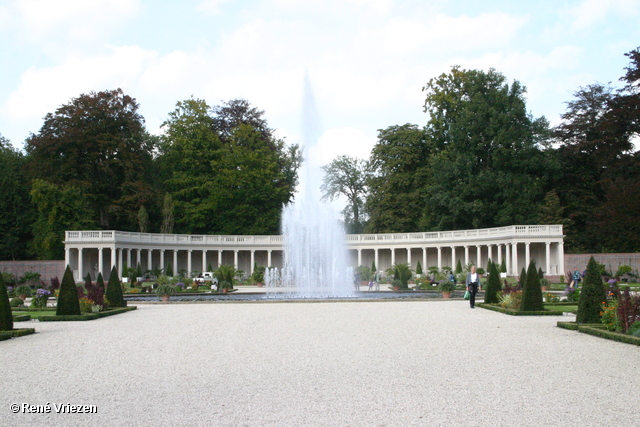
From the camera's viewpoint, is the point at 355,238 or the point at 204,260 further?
the point at 355,238

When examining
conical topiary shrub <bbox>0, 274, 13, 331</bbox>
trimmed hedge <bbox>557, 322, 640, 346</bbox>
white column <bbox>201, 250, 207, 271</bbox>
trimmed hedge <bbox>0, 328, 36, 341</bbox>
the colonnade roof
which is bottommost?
trimmed hedge <bbox>0, 328, 36, 341</bbox>

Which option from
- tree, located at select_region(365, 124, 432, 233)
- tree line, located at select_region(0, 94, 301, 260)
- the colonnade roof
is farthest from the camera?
tree, located at select_region(365, 124, 432, 233)

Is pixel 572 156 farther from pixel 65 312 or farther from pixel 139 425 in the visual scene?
pixel 139 425

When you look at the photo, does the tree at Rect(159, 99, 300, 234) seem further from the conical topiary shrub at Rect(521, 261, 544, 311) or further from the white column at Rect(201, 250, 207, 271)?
the conical topiary shrub at Rect(521, 261, 544, 311)

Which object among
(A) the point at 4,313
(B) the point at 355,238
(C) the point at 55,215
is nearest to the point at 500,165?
(B) the point at 355,238

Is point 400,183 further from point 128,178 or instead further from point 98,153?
point 98,153

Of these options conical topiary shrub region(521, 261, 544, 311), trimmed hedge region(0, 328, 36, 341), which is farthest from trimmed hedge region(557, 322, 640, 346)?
trimmed hedge region(0, 328, 36, 341)

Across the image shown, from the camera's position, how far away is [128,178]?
64750 mm

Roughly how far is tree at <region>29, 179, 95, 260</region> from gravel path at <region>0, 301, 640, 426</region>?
135ft

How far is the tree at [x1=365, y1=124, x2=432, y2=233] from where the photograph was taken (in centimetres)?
6875

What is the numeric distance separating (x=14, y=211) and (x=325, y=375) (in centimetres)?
6021

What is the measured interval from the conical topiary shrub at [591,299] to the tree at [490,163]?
43.2 m

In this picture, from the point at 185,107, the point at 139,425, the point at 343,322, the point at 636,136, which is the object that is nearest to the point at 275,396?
the point at 139,425

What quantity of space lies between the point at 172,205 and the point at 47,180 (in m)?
12.0
